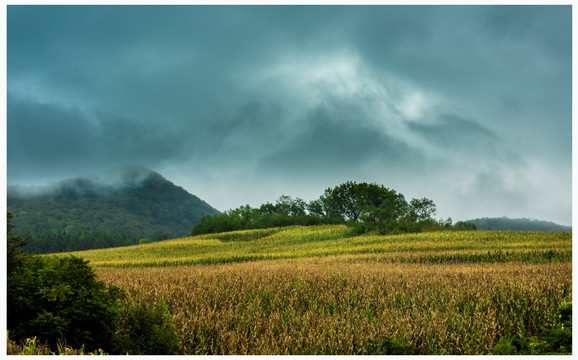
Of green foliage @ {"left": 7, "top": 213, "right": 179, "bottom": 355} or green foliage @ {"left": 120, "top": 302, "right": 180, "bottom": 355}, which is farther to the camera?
green foliage @ {"left": 120, "top": 302, "right": 180, "bottom": 355}

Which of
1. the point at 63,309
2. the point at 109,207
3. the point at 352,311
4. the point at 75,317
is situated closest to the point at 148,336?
the point at 75,317

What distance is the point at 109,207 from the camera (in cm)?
15800

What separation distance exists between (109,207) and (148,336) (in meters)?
172

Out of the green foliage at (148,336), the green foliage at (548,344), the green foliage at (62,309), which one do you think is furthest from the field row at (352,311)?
the green foliage at (62,309)

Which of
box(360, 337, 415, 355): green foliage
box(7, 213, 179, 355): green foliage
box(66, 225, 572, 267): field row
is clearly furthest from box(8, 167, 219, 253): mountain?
box(360, 337, 415, 355): green foliage

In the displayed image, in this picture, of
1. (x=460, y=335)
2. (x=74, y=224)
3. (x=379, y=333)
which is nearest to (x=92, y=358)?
(x=379, y=333)

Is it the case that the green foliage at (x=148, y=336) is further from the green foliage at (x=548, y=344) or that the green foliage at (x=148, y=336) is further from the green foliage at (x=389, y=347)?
the green foliage at (x=548, y=344)

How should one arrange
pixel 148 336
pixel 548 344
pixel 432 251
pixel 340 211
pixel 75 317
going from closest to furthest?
pixel 75 317, pixel 148 336, pixel 548 344, pixel 432 251, pixel 340 211

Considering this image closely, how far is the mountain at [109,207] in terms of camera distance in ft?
402

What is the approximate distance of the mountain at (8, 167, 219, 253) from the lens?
402ft

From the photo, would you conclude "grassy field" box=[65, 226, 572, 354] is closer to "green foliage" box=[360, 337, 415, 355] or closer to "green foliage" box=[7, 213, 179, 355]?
"green foliage" box=[360, 337, 415, 355]

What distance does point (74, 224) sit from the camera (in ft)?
400

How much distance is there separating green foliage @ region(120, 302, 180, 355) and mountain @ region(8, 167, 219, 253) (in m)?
107

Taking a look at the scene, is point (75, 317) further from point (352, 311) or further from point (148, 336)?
point (352, 311)
